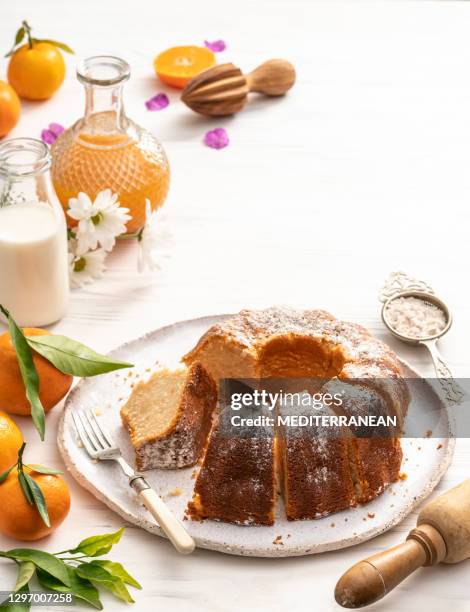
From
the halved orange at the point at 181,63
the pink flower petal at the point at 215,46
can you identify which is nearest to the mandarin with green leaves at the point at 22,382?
the halved orange at the point at 181,63

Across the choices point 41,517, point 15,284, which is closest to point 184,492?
point 41,517

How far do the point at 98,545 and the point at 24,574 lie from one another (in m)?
0.12

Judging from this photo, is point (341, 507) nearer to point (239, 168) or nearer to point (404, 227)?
point (404, 227)

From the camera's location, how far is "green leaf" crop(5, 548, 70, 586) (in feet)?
4.96

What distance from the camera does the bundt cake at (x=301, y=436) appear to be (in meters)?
1.62

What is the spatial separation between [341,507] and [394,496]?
0.09m

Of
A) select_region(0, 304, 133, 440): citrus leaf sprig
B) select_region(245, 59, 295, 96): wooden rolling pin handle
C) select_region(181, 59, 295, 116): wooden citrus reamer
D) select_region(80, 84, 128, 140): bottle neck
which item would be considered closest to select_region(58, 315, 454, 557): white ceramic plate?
select_region(0, 304, 133, 440): citrus leaf sprig

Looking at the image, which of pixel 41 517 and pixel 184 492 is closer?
pixel 41 517

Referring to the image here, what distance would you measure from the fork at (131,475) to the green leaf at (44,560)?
0.15m

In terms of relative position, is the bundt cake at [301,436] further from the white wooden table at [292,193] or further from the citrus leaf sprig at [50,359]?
the citrus leaf sprig at [50,359]

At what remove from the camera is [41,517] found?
1.57 meters

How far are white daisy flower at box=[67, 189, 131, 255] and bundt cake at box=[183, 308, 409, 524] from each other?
1.23 ft

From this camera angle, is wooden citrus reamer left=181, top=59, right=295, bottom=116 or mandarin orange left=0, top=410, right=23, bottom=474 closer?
mandarin orange left=0, top=410, right=23, bottom=474

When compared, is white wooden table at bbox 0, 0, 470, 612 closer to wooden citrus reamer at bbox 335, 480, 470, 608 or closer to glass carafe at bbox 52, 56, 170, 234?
wooden citrus reamer at bbox 335, 480, 470, 608
